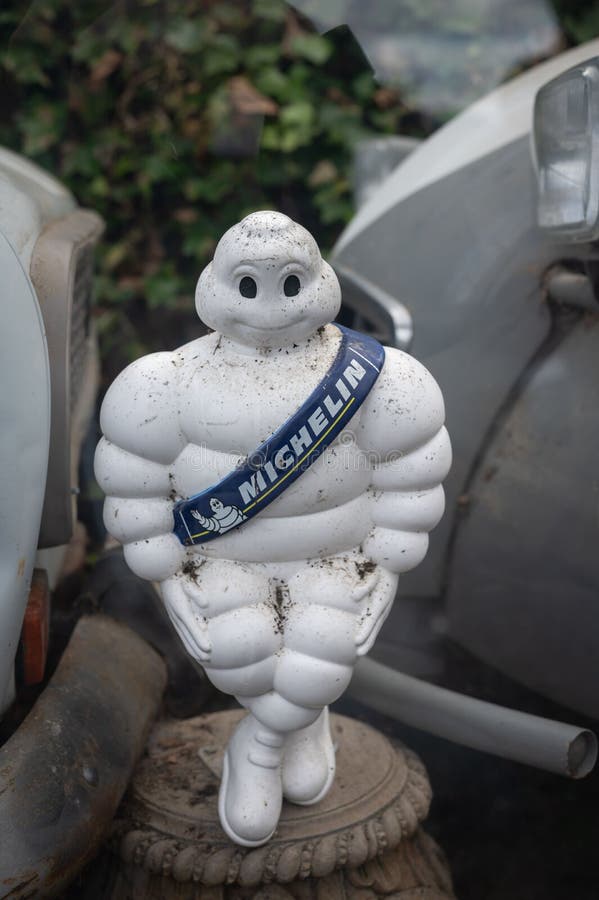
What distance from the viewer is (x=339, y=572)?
1285 millimetres

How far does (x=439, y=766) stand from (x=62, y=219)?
134 cm

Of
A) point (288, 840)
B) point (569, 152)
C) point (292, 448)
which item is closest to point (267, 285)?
point (292, 448)

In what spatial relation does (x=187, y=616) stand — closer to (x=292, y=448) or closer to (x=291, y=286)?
(x=292, y=448)

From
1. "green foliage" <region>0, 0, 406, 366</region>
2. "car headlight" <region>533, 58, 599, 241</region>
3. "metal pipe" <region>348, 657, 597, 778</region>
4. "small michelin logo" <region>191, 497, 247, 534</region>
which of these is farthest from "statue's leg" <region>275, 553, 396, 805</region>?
"green foliage" <region>0, 0, 406, 366</region>

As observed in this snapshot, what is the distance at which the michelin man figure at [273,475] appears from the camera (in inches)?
47.0

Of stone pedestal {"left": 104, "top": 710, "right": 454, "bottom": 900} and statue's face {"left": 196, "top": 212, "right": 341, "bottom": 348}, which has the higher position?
statue's face {"left": 196, "top": 212, "right": 341, "bottom": 348}

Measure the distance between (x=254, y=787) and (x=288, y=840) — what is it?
133 mm

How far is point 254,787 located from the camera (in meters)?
1.34

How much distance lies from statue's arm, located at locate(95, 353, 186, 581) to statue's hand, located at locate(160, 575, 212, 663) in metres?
0.02

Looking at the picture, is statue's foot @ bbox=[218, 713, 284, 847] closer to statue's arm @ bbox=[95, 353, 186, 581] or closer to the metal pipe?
statue's arm @ bbox=[95, 353, 186, 581]

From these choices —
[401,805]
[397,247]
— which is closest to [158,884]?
[401,805]

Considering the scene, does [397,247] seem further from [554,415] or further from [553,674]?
[553,674]

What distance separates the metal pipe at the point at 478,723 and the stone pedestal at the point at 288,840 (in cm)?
9

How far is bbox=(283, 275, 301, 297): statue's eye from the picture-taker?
1.19 m
